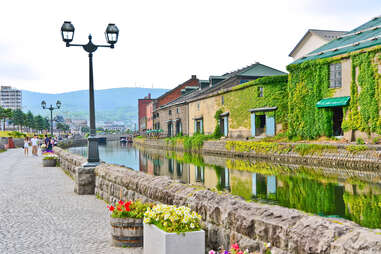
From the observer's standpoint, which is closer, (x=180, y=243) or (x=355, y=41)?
(x=180, y=243)

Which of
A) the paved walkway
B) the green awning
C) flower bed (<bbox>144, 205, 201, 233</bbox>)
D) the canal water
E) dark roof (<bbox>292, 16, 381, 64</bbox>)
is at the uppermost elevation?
dark roof (<bbox>292, 16, 381, 64</bbox>)

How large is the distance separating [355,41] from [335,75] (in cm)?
305

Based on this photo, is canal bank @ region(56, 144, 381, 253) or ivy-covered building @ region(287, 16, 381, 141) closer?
canal bank @ region(56, 144, 381, 253)

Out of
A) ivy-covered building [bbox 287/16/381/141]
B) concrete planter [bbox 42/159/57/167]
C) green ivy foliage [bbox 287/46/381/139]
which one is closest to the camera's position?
concrete planter [bbox 42/159/57/167]

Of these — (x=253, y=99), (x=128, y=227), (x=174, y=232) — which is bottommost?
(x=128, y=227)

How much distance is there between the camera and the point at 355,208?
37.0 ft

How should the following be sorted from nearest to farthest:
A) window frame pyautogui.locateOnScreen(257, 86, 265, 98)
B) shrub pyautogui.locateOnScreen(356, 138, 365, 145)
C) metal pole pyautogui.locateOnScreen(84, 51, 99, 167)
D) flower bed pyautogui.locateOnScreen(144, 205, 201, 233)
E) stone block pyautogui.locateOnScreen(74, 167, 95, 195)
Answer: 1. flower bed pyautogui.locateOnScreen(144, 205, 201, 233)
2. stone block pyautogui.locateOnScreen(74, 167, 95, 195)
3. metal pole pyautogui.locateOnScreen(84, 51, 99, 167)
4. shrub pyautogui.locateOnScreen(356, 138, 365, 145)
5. window frame pyautogui.locateOnScreen(257, 86, 265, 98)

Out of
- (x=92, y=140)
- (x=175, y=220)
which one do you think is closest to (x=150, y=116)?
(x=92, y=140)

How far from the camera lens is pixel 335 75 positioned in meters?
27.5

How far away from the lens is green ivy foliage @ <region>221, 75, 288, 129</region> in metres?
Answer: 34.9

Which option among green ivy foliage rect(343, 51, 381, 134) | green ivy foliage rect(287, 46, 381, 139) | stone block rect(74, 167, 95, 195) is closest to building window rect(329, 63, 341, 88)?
green ivy foliage rect(287, 46, 381, 139)

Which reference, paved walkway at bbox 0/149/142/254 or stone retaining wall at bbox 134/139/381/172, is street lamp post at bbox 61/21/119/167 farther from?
stone retaining wall at bbox 134/139/381/172

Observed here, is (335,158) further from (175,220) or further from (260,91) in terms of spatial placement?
(175,220)

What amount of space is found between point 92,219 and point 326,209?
6961 mm
